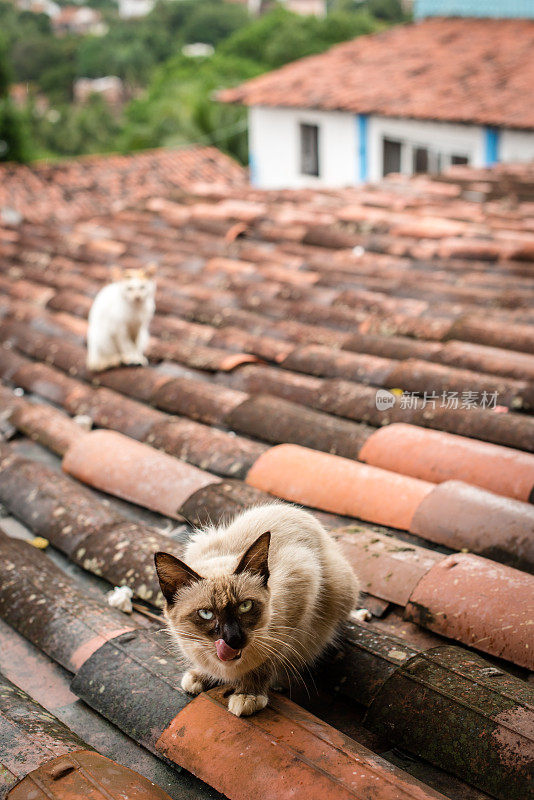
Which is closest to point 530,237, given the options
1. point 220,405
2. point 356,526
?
point 220,405

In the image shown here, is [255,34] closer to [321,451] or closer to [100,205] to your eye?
[100,205]

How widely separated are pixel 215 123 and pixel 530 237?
2662 cm

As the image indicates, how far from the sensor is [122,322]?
4.83 metres

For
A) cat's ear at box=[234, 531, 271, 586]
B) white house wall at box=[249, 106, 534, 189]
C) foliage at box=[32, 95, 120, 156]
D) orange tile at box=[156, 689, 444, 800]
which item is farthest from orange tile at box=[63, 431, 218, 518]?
foliage at box=[32, 95, 120, 156]

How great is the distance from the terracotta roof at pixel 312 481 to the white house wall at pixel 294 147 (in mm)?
13347

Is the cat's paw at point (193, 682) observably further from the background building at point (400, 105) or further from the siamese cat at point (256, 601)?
the background building at point (400, 105)

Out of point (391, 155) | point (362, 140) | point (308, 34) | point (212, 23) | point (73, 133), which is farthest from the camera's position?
point (212, 23)

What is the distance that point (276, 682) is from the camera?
84.1 inches

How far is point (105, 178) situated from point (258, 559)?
834 inches

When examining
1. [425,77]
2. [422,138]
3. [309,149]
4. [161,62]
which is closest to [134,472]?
[422,138]

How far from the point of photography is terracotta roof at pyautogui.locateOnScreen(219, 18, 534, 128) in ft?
46.5

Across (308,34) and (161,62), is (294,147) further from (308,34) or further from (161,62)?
(161,62)

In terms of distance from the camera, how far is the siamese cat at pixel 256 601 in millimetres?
1939

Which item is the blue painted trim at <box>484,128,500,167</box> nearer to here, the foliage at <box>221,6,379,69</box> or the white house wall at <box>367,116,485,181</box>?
the white house wall at <box>367,116,485,181</box>
